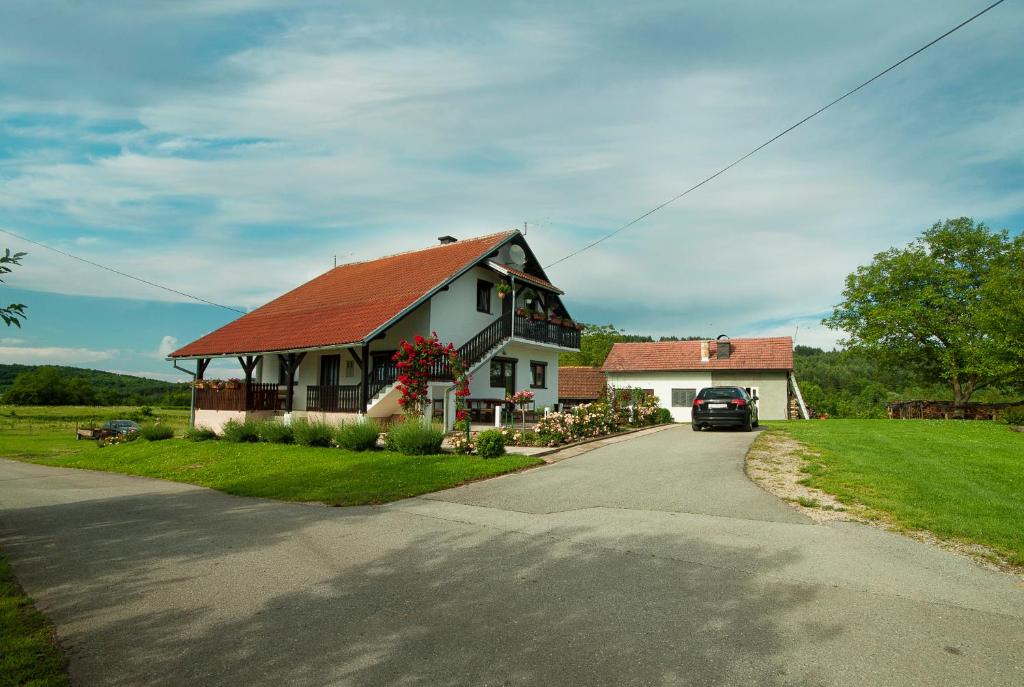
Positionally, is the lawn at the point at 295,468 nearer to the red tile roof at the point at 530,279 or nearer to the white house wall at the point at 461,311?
the white house wall at the point at 461,311

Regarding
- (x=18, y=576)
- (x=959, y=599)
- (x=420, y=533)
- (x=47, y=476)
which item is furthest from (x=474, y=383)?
(x=959, y=599)

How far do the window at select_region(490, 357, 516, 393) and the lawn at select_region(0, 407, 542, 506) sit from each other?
31.2 feet

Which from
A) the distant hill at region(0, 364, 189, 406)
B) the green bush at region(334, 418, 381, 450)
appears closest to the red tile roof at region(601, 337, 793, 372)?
the green bush at region(334, 418, 381, 450)

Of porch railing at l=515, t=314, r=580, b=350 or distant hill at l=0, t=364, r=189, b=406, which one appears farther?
distant hill at l=0, t=364, r=189, b=406

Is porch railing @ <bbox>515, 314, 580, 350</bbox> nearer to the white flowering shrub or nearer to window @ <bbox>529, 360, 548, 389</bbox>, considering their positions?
window @ <bbox>529, 360, 548, 389</bbox>

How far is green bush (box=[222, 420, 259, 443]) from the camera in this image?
1945cm

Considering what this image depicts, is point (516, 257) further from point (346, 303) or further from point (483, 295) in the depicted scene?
point (346, 303)

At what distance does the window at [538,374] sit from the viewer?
2753 centimetres

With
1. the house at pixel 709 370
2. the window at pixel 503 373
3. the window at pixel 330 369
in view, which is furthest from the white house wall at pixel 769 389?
the window at pixel 330 369

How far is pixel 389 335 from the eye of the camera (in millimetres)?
22203

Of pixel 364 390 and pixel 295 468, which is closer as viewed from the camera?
pixel 295 468

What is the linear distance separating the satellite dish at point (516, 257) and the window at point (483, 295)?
59.6 inches

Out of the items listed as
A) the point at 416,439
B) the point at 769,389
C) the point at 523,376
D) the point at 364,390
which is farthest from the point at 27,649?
the point at 769,389

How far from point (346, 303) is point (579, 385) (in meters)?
21.0
